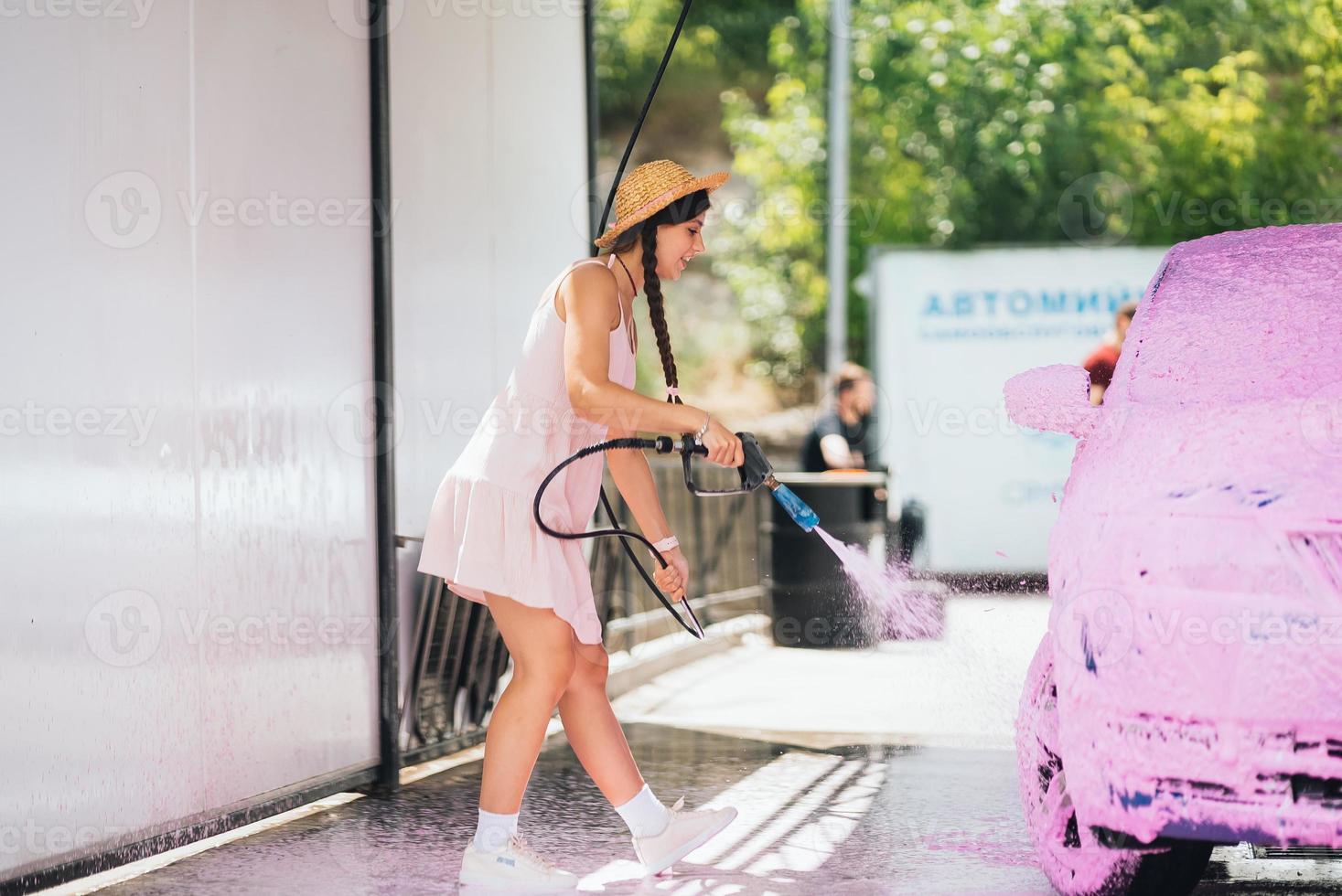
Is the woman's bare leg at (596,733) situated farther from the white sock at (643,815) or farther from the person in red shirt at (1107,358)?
the person in red shirt at (1107,358)

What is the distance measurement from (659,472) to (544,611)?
8532mm

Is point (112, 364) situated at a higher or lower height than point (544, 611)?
higher

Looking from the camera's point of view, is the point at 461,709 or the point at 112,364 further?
the point at 461,709

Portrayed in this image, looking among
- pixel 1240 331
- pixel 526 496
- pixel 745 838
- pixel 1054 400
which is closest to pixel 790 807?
pixel 745 838

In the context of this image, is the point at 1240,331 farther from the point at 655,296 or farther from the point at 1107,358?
the point at 1107,358

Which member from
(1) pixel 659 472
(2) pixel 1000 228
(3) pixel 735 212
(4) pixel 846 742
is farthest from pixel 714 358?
(4) pixel 846 742

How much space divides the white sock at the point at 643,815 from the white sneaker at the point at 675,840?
2 centimetres

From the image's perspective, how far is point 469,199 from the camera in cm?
764

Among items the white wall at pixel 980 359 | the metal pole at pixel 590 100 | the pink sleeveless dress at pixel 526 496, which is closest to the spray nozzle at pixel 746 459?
the pink sleeveless dress at pixel 526 496

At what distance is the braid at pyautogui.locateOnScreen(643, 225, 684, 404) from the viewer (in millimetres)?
4918

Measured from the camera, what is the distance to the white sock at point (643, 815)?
500cm

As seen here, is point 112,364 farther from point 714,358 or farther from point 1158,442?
point 714,358

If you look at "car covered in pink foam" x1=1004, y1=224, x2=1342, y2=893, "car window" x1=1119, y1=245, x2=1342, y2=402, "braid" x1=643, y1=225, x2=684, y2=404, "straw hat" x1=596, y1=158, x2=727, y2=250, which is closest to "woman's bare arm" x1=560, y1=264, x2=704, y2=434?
"braid" x1=643, y1=225, x2=684, y2=404

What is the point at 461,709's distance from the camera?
7.52 metres
